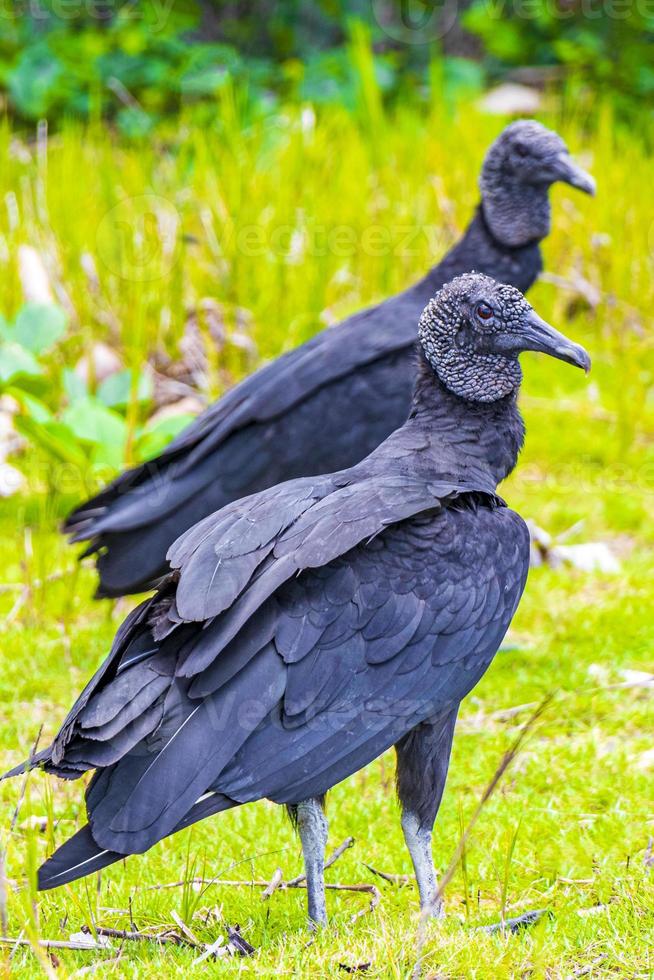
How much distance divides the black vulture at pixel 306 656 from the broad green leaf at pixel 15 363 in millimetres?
1849

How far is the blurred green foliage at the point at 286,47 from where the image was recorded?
30.7 feet

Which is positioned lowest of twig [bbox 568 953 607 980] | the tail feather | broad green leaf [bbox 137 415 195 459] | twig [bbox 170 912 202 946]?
broad green leaf [bbox 137 415 195 459]

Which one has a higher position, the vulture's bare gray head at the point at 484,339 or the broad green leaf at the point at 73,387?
the vulture's bare gray head at the point at 484,339

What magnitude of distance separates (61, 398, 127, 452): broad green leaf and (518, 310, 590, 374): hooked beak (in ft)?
5.84

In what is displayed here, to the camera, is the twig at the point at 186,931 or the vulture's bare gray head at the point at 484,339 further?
the vulture's bare gray head at the point at 484,339

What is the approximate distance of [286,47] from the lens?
1011 centimetres

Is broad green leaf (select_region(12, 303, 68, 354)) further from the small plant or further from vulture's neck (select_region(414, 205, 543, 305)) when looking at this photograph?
vulture's neck (select_region(414, 205, 543, 305))

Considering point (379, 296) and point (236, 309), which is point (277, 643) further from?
point (379, 296)

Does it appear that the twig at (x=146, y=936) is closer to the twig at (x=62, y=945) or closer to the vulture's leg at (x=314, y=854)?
the twig at (x=62, y=945)

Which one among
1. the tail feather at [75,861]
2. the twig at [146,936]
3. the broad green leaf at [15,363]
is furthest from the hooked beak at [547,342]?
the broad green leaf at [15,363]

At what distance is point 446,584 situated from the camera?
8.40 feet

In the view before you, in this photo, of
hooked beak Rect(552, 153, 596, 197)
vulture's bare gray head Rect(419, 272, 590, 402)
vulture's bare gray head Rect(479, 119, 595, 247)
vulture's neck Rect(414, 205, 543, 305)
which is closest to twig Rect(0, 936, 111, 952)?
vulture's bare gray head Rect(419, 272, 590, 402)

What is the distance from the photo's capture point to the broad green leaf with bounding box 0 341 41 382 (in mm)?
4336

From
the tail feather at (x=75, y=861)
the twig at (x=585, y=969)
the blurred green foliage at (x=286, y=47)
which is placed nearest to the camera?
the tail feather at (x=75, y=861)
